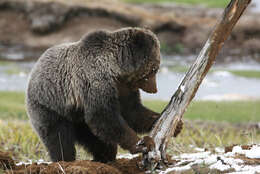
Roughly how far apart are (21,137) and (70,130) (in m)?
3.08

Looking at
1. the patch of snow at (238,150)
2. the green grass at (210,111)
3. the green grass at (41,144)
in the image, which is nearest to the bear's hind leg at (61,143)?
the green grass at (41,144)

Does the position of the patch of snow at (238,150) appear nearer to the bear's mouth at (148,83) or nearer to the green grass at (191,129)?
the green grass at (191,129)

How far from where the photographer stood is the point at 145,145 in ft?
15.4

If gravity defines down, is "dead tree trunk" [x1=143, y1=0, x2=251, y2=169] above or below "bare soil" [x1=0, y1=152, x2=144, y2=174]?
above

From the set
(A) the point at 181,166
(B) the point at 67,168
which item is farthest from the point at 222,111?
(B) the point at 67,168

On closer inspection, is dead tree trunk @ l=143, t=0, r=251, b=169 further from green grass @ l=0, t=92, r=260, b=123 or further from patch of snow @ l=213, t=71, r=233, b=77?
patch of snow @ l=213, t=71, r=233, b=77

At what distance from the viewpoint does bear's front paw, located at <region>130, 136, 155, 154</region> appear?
4676 mm

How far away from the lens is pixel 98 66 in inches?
199

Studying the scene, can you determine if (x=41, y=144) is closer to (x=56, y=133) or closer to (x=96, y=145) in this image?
(x=96, y=145)

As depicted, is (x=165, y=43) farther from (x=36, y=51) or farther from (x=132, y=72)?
(x=132, y=72)

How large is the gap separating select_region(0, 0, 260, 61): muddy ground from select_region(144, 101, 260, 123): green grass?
1383 cm

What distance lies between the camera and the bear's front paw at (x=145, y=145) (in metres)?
4.68

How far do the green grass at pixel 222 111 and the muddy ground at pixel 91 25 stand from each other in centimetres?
1383

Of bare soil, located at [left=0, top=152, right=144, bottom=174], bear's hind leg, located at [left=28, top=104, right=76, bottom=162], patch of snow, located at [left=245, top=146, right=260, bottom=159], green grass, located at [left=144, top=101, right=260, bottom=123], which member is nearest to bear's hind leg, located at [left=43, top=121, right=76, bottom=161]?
bear's hind leg, located at [left=28, top=104, right=76, bottom=162]
